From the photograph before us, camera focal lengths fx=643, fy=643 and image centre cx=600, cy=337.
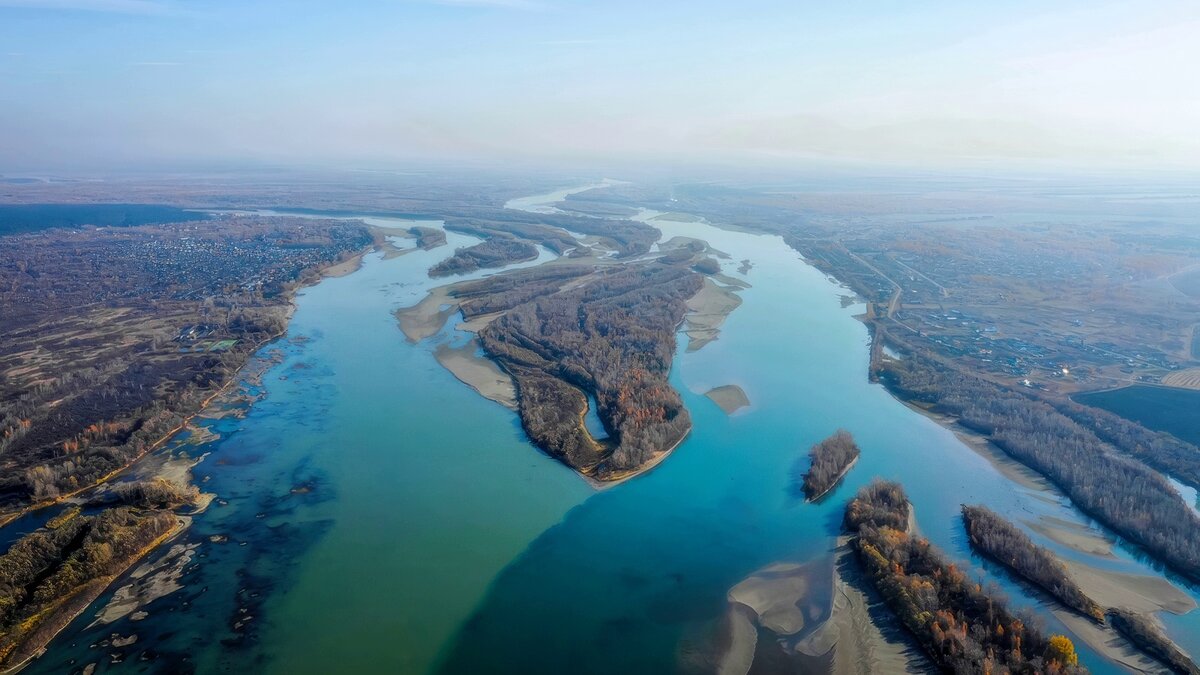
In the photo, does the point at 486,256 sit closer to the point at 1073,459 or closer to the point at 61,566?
the point at 61,566

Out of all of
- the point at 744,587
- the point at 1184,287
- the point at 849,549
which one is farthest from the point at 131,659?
the point at 1184,287

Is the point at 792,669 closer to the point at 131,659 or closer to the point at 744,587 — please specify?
the point at 744,587

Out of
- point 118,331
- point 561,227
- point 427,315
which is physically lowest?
point 427,315

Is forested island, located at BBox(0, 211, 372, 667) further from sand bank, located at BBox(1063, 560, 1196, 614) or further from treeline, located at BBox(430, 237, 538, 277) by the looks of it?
sand bank, located at BBox(1063, 560, 1196, 614)

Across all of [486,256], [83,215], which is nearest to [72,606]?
[486,256]

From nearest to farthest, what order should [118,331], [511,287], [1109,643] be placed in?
[1109,643]
[118,331]
[511,287]

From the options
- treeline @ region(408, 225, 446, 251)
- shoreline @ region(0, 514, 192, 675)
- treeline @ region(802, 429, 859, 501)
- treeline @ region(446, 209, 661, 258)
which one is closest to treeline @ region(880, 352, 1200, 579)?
treeline @ region(802, 429, 859, 501)
